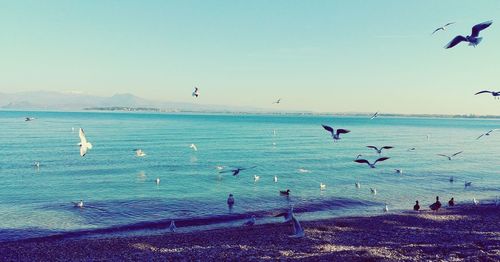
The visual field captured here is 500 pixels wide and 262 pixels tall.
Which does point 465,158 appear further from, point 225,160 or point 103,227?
point 103,227

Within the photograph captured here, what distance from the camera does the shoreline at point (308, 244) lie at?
1897 centimetres

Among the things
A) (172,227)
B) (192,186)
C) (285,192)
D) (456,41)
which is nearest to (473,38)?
(456,41)

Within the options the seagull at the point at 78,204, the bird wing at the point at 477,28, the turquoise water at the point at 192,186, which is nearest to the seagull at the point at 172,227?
the turquoise water at the point at 192,186

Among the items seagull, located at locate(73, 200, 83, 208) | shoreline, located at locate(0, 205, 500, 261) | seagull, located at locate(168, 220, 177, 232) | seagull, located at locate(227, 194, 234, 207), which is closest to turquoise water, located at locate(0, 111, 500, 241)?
seagull, located at locate(73, 200, 83, 208)

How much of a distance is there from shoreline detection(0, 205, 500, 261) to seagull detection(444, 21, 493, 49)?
32.9 feet

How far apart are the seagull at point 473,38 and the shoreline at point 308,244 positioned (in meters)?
10.0

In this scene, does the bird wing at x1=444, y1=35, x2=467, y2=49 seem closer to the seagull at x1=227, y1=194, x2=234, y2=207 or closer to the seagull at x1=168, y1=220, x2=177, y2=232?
the seagull at x1=168, y1=220, x2=177, y2=232

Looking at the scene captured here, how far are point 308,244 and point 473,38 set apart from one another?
13.1 m

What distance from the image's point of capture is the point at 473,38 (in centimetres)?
Answer: 1296

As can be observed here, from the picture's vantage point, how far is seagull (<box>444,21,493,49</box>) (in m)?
12.9

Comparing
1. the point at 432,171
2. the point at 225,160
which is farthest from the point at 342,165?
the point at 225,160

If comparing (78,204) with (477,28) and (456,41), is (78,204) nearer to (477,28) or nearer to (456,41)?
(456,41)

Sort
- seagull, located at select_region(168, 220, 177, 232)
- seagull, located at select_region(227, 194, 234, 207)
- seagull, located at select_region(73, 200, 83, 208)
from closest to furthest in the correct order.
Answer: seagull, located at select_region(168, 220, 177, 232) < seagull, located at select_region(73, 200, 83, 208) < seagull, located at select_region(227, 194, 234, 207)

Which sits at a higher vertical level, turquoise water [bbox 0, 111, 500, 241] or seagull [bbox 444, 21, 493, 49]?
seagull [bbox 444, 21, 493, 49]
